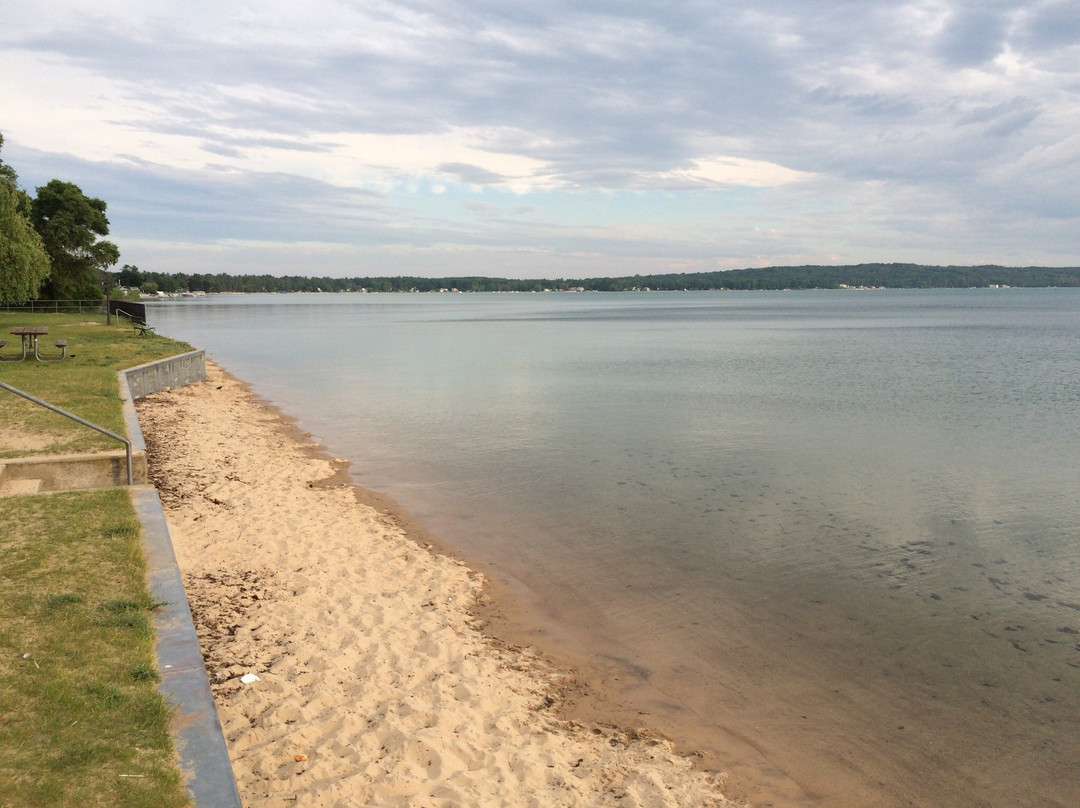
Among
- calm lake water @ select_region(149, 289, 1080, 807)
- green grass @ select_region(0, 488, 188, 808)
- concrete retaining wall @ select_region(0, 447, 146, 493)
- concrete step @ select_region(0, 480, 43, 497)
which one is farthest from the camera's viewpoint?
concrete retaining wall @ select_region(0, 447, 146, 493)

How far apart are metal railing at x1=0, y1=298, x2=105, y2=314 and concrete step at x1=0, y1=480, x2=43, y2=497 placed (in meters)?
53.4

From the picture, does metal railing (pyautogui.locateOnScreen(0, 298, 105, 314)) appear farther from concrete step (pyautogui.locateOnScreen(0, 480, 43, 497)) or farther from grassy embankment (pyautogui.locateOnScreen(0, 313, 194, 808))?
grassy embankment (pyautogui.locateOnScreen(0, 313, 194, 808))

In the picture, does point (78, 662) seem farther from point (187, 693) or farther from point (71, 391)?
point (71, 391)

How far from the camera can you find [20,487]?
971cm

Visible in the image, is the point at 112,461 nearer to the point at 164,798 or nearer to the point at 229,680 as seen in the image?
the point at 229,680

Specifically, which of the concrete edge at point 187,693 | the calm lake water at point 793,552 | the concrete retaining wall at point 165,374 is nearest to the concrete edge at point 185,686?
the concrete edge at point 187,693

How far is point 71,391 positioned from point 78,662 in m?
A: 13.3

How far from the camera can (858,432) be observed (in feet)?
68.0

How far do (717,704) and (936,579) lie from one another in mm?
4710

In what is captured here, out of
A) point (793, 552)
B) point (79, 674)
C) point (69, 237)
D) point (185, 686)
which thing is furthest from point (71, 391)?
point (69, 237)

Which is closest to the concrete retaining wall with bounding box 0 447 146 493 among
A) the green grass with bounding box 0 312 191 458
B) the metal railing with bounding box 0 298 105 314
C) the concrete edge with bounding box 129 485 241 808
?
the green grass with bounding box 0 312 191 458

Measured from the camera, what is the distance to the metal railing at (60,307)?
56.1m

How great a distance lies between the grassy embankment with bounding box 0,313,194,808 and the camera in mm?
3953

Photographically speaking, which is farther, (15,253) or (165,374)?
(15,253)
